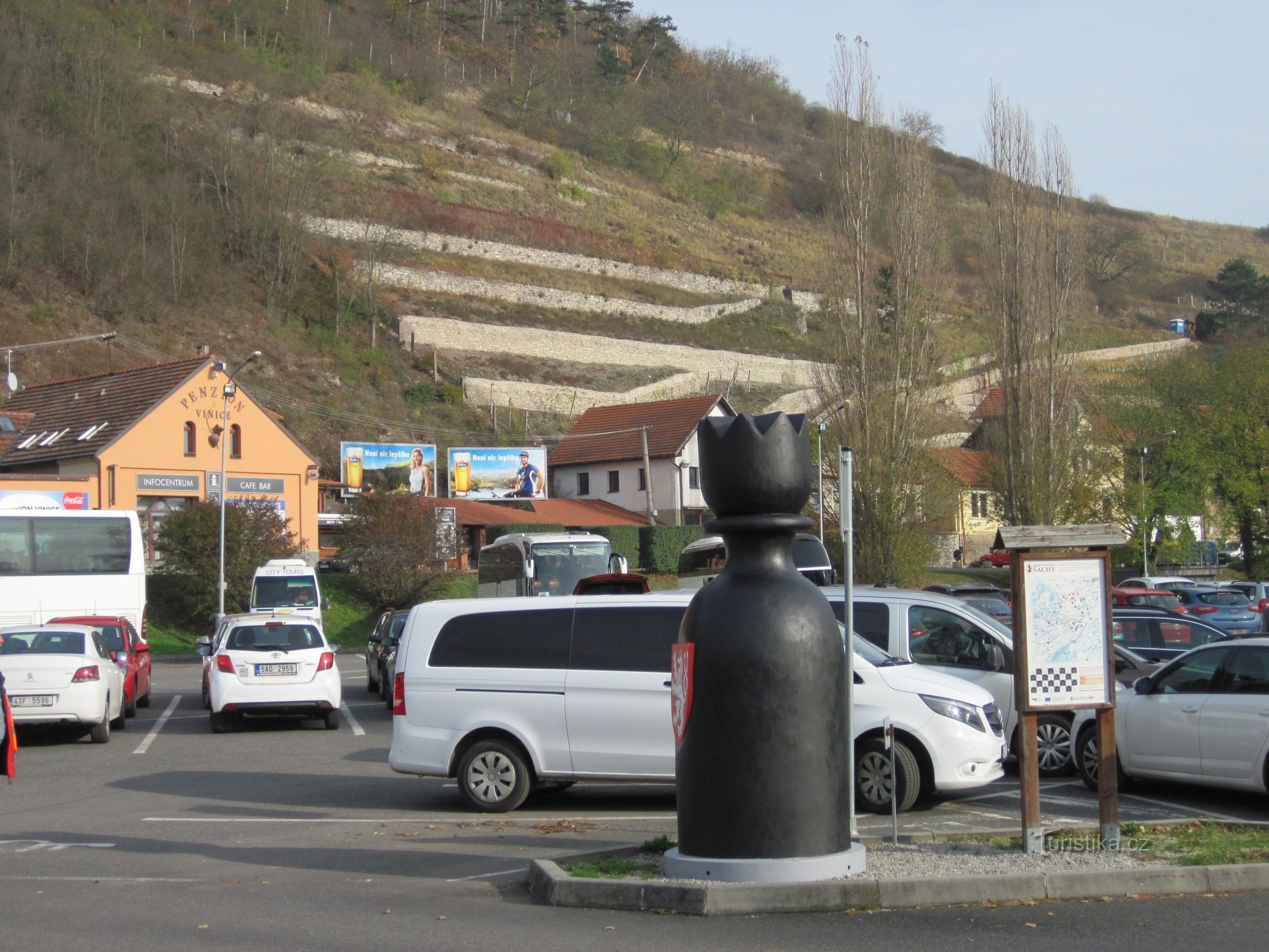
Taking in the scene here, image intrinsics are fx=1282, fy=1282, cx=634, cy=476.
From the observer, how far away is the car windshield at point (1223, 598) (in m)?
33.6

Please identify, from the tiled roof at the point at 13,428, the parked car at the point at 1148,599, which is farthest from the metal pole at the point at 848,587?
the tiled roof at the point at 13,428

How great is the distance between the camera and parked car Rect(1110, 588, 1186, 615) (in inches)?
1219

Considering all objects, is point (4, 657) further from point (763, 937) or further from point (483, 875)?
point (763, 937)

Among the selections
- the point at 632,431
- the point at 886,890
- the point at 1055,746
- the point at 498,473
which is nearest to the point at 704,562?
the point at 1055,746

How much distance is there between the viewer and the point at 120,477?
44.4 m

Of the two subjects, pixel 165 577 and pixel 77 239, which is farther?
pixel 77 239

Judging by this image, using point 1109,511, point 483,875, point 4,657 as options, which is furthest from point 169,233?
point 483,875

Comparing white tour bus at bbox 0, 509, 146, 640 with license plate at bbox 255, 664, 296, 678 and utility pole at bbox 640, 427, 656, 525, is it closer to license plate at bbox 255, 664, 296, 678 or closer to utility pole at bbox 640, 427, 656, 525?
license plate at bbox 255, 664, 296, 678

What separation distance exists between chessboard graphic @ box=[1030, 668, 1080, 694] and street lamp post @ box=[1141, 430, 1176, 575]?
4629 centimetres

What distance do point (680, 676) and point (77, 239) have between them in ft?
214

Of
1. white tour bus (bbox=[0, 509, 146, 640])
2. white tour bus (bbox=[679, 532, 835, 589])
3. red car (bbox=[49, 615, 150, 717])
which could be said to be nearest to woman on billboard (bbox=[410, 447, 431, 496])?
white tour bus (bbox=[679, 532, 835, 589])

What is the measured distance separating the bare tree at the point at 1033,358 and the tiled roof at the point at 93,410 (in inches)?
1121

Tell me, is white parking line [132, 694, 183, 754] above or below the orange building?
below

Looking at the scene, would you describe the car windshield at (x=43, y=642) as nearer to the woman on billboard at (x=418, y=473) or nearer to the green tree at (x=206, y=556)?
the green tree at (x=206, y=556)
